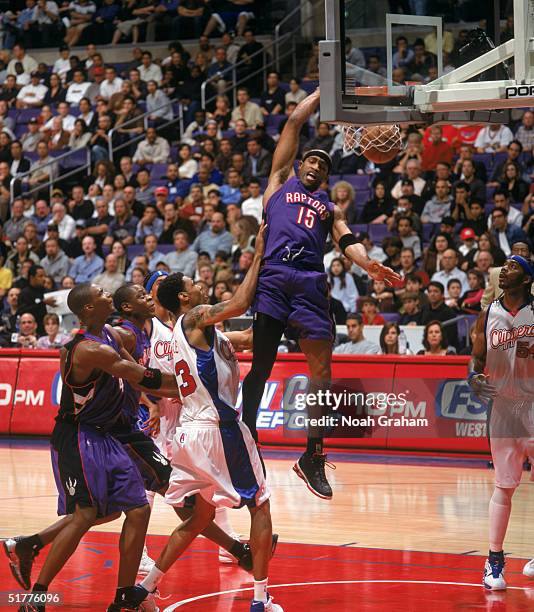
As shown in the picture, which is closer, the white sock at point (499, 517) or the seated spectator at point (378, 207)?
the white sock at point (499, 517)

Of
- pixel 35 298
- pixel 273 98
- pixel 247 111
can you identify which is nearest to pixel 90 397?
pixel 35 298

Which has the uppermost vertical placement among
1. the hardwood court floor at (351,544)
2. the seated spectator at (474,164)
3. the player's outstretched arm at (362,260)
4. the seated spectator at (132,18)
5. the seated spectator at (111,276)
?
the seated spectator at (132,18)

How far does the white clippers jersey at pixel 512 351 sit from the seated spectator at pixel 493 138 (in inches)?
338

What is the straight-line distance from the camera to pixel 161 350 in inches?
339

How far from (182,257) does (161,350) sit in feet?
25.4

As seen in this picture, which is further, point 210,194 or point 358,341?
point 210,194

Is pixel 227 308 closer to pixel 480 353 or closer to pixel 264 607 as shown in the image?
pixel 264 607

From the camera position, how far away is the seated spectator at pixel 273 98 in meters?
18.6

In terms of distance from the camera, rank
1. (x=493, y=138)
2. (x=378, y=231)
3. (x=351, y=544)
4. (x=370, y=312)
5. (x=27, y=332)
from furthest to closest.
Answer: (x=493, y=138)
(x=378, y=231)
(x=27, y=332)
(x=370, y=312)
(x=351, y=544)

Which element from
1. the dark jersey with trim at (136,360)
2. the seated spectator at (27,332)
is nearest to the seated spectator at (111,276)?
the seated spectator at (27,332)

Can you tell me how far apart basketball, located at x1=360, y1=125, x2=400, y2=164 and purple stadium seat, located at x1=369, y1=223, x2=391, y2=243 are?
7971mm

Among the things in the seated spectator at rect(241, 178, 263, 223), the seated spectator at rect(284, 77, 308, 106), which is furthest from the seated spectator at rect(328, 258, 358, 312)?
the seated spectator at rect(284, 77, 308, 106)

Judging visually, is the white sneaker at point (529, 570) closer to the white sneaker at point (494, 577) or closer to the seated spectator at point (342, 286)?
the white sneaker at point (494, 577)

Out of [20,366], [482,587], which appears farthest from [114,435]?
[20,366]
